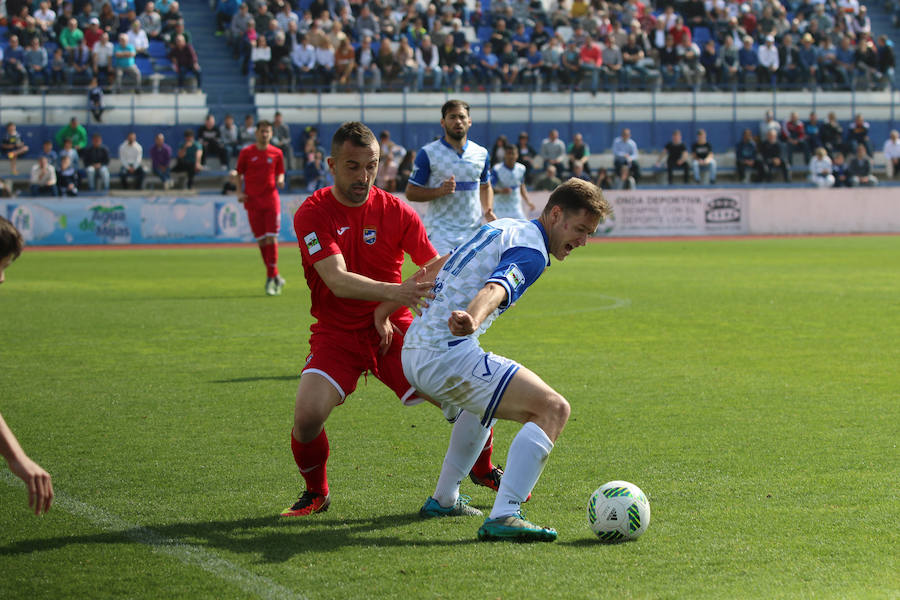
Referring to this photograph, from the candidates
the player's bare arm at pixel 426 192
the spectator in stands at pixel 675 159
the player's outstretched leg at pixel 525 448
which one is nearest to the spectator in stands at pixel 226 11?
the spectator in stands at pixel 675 159

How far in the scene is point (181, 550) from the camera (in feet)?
15.1

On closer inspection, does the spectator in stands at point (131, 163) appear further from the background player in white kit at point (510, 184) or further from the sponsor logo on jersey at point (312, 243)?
the sponsor logo on jersey at point (312, 243)

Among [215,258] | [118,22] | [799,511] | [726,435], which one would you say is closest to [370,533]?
[799,511]

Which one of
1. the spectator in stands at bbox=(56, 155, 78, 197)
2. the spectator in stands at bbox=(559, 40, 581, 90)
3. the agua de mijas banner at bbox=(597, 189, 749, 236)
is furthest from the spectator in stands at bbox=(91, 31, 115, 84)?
the agua de mijas banner at bbox=(597, 189, 749, 236)

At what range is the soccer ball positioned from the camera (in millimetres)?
4656

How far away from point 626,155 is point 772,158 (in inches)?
183

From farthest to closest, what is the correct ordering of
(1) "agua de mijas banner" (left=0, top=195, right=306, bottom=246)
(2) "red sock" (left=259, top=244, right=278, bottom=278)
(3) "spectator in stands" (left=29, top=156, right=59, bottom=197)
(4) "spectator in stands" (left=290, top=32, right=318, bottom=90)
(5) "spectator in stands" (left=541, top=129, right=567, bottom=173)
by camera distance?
(4) "spectator in stands" (left=290, top=32, right=318, bottom=90) < (5) "spectator in stands" (left=541, top=129, right=567, bottom=173) < (3) "spectator in stands" (left=29, top=156, right=59, bottom=197) < (1) "agua de mijas banner" (left=0, top=195, right=306, bottom=246) < (2) "red sock" (left=259, top=244, right=278, bottom=278)

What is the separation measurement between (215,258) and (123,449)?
17.9 m

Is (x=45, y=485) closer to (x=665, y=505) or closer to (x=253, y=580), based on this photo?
(x=253, y=580)

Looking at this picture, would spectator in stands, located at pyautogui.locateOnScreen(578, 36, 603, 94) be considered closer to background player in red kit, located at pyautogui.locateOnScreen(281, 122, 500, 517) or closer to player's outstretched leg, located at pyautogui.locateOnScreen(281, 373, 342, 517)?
background player in red kit, located at pyautogui.locateOnScreen(281, 122, 500, 517)

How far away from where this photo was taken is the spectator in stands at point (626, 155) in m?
32.2

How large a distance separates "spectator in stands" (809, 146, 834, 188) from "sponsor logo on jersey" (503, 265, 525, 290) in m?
30.4

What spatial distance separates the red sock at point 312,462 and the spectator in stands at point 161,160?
25.5 meters

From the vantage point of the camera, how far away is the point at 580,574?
168 inches
